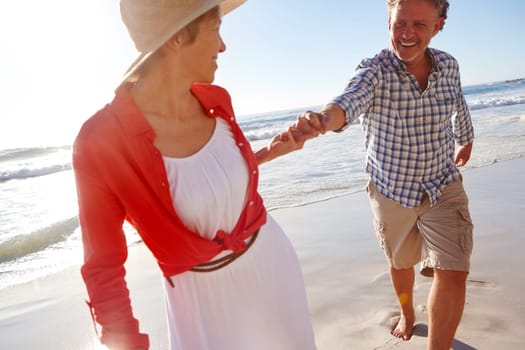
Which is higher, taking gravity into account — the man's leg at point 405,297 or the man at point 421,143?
the man at point 421,143

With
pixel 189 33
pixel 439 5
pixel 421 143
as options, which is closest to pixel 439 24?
pixel 439 5

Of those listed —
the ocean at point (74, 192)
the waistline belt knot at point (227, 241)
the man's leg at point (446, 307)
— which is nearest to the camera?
the waistline belt knot at point (227, 241)

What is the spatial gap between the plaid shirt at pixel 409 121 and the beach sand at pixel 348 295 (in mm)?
1128

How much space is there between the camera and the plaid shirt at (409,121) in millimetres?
2498

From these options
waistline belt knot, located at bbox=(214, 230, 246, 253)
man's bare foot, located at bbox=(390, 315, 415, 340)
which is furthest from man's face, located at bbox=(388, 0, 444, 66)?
man's bare foot, located at bbox=(390, 315, 415, 340)

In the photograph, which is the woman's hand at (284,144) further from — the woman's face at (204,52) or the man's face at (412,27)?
the man's face at (412,27)

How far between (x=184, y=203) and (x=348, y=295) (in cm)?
263

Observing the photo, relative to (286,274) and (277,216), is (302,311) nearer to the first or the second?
(286,274)

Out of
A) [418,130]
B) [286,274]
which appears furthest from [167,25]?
[418,130]

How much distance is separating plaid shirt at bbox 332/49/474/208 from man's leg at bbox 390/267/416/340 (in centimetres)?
62

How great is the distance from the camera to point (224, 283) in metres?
1.51

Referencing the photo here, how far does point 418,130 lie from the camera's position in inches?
98.7

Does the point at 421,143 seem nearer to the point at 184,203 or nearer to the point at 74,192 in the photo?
the point at 184,203

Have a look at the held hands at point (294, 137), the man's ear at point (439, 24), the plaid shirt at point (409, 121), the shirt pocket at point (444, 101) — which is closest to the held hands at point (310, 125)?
the held hands at point (294, 137)
